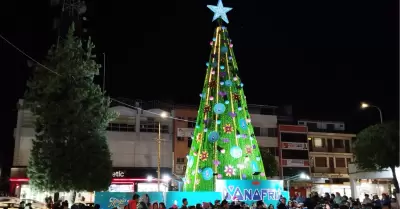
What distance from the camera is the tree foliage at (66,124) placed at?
21.3 meters

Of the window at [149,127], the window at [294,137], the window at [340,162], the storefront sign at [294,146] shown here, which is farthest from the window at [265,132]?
the window at [149,127]

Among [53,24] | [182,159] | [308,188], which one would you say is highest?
[53,24]

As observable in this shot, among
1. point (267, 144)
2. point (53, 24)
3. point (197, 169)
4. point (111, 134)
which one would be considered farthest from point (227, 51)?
point (267, 144)

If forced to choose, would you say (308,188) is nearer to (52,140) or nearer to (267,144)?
(267,144)

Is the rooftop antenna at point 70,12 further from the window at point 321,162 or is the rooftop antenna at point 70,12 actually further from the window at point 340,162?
the window at point 340,162

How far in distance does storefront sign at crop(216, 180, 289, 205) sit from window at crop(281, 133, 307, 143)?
27.9m

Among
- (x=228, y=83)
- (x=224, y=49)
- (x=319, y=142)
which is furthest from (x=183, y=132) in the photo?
(x=228, y=83)

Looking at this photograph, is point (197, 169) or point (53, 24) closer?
point (197, 169)

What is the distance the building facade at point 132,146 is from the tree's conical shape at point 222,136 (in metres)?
16.9

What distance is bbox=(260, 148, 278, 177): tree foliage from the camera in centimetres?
4069

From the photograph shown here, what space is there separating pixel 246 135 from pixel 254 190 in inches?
112

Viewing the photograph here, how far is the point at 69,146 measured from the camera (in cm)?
2148

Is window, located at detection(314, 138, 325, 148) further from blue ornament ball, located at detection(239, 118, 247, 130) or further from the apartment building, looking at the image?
blue ornament ball, located at detection(239, 118, 247, 130)

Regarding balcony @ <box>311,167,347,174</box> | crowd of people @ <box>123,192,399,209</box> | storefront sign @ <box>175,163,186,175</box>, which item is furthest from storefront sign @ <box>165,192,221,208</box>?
balcony @ <box>311,167,347,174</box>
